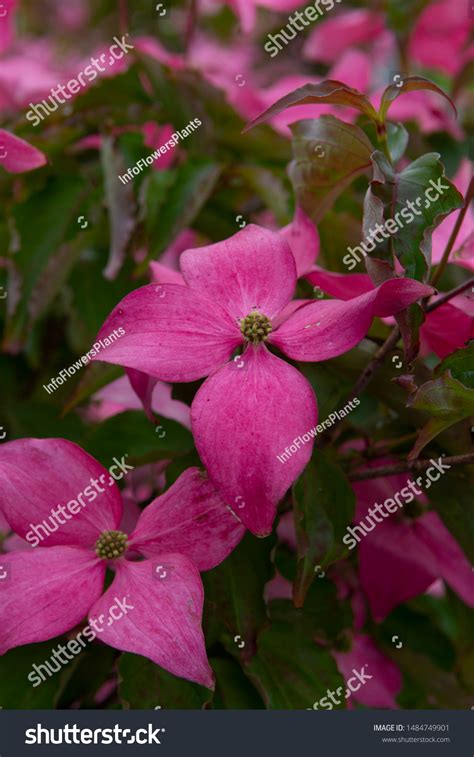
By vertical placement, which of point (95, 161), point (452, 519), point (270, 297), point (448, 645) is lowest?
point (448, 645)

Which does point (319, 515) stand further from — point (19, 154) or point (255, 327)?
point (19, 154)

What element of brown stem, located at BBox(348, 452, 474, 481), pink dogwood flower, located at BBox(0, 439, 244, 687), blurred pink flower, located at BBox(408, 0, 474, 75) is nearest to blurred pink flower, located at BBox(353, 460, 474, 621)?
brown stem, located at BBox(348, 452, 474, 481)

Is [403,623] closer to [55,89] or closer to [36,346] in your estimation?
[36,346]

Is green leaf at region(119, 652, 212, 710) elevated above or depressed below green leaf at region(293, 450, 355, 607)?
below

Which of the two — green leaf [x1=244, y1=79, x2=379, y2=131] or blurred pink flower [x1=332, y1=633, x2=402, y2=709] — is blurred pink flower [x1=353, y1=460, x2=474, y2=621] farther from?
green leaf [x1=244, y1=79, x2=379, y2=131]

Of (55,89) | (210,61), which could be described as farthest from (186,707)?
(210,61)
